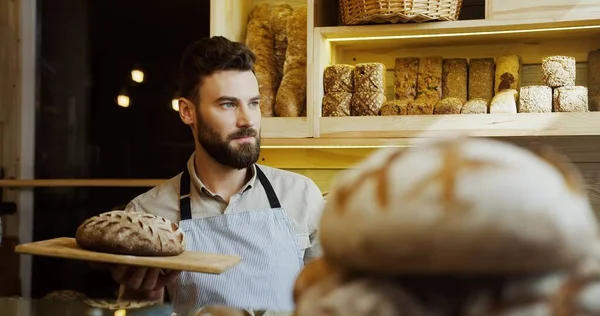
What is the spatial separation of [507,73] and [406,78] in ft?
1.22

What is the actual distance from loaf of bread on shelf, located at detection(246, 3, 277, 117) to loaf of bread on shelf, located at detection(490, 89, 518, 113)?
0.83 meters

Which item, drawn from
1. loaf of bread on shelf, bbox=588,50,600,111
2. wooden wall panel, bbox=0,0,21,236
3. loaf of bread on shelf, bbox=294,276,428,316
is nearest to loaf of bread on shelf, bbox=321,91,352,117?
loaf of bread on shelf, bbox=588,50,600,111

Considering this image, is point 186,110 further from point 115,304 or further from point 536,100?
point 536,100

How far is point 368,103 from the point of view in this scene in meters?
2.33

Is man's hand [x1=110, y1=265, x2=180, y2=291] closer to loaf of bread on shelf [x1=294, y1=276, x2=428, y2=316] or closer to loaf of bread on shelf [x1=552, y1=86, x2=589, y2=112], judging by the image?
loaf of bread on shelf [x1=294, y1=276, x2=428, y2=316]

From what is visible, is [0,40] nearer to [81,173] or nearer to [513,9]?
[81,173]

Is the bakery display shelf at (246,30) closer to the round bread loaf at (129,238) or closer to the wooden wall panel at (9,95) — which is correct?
the round bread loaf at (129,238)

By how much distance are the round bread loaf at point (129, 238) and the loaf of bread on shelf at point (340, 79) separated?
109 centimetres

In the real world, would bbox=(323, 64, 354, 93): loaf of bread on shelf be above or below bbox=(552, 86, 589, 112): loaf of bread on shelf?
above

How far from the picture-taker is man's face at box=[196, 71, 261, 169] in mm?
1961

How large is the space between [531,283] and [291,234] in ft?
5.23

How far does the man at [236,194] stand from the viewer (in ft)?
6.02

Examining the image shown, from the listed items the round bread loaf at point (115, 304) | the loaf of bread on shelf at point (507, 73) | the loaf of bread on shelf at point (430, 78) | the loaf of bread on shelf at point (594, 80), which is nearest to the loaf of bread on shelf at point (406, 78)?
the loaf of bread on shelf at point (430, 78)

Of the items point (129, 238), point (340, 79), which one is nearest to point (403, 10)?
point (340, 79)
